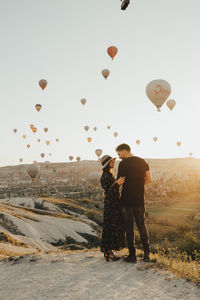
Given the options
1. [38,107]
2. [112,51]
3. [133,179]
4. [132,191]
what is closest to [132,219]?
[132,191]

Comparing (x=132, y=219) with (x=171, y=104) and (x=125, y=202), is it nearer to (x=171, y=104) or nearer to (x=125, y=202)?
(x=125, y=202)

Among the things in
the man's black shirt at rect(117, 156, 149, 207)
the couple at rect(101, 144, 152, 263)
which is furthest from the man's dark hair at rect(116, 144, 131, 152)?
the man's black shirt at rect(117, 156, 149, 207)

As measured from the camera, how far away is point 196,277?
469cm

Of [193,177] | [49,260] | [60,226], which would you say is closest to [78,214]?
[60,226]

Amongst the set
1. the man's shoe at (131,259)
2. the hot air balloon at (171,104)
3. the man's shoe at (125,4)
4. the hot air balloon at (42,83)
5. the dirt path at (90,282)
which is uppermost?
the hot air balloon at (42,83)

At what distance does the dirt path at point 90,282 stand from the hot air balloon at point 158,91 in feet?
57.3

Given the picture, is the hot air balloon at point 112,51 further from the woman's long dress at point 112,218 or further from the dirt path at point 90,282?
the dirt path at point 90,282

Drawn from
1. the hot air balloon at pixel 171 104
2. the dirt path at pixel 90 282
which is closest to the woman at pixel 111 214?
the dirt path at pixel 90 282

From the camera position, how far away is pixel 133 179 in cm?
539

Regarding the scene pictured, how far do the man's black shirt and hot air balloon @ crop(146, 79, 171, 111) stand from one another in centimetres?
1710

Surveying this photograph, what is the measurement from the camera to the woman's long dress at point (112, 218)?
5629 millimetres

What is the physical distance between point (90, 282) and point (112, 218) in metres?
1.39

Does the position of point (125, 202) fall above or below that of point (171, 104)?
below

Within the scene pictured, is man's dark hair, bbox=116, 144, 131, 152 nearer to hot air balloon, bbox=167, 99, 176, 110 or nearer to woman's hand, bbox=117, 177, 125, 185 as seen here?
woman's hand, bbox=117, 177, 125, 185
